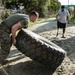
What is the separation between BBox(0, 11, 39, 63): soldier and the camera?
7.06 metres

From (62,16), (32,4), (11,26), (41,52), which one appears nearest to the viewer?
(41,52)

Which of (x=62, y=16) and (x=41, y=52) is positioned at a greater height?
(x=41, y=52)

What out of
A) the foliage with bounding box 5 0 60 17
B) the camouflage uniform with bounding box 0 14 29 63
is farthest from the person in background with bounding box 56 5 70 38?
the foliage with bounding box 5 0 60 17

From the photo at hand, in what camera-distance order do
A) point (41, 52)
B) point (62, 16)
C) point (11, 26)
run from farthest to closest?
point (62, 16) → point (11, 26) → point (41, 52)

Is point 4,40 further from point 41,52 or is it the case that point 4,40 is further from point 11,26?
point 41,52

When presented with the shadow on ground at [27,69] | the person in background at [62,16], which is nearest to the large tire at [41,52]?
the shadow on ground at [27,69]

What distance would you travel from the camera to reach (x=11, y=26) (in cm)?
730

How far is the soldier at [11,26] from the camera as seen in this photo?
7062mm

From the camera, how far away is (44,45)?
7.14m

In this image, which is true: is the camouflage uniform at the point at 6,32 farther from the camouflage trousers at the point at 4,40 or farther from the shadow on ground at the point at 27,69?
the shadow on ground at the point at 27,69

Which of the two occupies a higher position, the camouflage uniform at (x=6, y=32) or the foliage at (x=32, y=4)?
the camouflage uniform at (x=6, y=32)

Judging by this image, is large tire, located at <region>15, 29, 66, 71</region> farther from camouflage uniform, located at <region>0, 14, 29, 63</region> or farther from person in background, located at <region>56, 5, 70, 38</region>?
person in background, located at <region>56, 5, 70, 38</region>

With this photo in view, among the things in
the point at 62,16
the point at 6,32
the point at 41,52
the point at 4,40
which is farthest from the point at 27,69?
the point at 62,16

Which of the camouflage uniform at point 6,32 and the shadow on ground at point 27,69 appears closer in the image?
the shadow on ground at point 27,69
